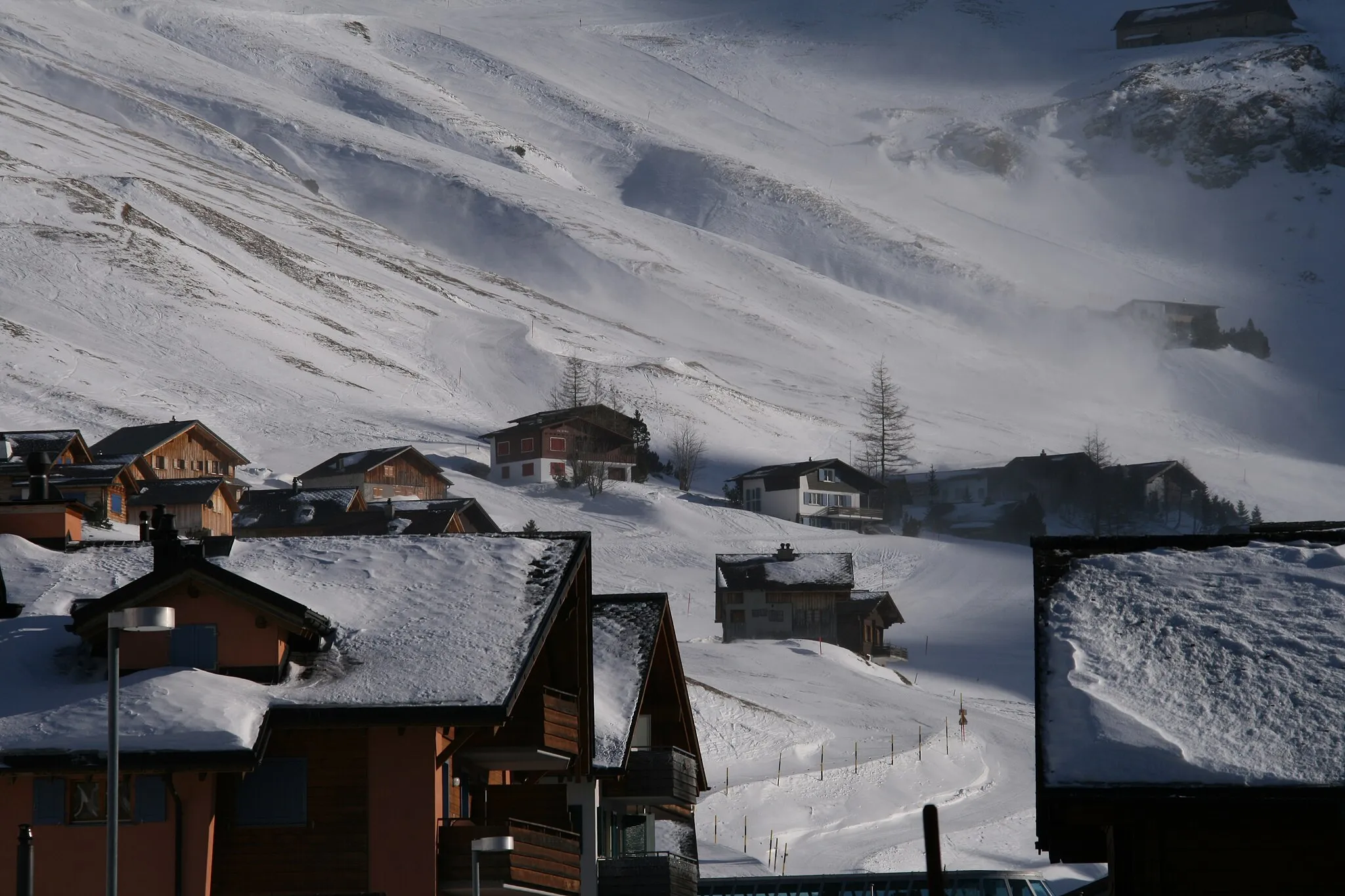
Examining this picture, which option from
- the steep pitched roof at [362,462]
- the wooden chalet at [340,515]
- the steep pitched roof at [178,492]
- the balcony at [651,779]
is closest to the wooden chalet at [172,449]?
the wooden chalet at [340,515]

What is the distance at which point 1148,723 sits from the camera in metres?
13.6

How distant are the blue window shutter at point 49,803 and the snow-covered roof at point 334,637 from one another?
84 cm

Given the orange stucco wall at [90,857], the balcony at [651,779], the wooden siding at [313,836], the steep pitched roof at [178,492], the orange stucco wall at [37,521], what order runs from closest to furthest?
the orange stucco wall at [90,857] → the wooden siding at [313,836] → the orange stucco wall at [37,521] → the balcony at [651,779] → the steep pitched roof at [178,492]

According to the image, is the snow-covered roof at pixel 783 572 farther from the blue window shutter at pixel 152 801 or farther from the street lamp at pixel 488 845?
the street lamp at pixel 488 845

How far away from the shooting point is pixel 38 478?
2423cm

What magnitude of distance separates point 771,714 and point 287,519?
37426 millimetres

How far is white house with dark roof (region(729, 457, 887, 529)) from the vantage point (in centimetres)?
11125

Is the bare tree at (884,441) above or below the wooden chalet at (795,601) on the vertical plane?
above

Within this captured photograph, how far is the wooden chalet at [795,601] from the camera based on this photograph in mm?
81125

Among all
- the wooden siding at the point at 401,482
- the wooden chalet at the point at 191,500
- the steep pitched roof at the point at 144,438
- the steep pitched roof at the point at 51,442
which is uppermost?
the steep pitched roof at the point at 144,438

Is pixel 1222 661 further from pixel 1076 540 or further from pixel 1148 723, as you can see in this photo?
pixel 1076 540

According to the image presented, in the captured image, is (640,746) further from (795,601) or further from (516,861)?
(795,601)

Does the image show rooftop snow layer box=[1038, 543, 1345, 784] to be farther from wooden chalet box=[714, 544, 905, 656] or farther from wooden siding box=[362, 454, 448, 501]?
wooden siding box=[362, 454, 448, 501]

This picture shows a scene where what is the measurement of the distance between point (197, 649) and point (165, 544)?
4.49ft
